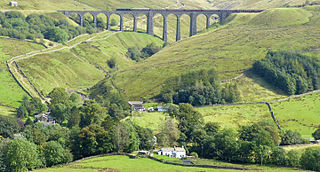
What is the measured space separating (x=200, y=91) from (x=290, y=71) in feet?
117

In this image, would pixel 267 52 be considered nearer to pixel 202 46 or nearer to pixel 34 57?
pixel 202 46

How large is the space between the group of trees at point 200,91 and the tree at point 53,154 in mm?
56256

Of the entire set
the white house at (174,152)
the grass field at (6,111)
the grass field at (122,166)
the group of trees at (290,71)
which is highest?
the group of trees at (290,71)

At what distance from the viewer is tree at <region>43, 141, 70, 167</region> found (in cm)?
7791

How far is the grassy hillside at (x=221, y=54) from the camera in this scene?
503 feet

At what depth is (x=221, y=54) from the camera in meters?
172

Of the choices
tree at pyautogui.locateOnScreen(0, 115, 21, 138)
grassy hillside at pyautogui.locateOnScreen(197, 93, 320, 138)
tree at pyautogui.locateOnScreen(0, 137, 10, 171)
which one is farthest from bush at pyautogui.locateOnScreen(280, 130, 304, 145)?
tree at pyautogui.locateOnScreen(0, 115, 21, 138)

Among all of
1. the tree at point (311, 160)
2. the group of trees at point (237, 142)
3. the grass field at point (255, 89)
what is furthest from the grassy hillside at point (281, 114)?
the tree at point (311, 160)

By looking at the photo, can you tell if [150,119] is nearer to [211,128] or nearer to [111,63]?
[211,128]

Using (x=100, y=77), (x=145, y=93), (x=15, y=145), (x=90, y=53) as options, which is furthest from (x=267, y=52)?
(x=15, y=145)

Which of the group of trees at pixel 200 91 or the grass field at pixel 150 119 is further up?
the group of trees at pixel 200 91

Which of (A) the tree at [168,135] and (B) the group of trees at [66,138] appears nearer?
(B) the group of trees at [66,138]

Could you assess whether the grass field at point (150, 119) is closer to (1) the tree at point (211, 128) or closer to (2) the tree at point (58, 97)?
(1) the tree at point (211, 128)

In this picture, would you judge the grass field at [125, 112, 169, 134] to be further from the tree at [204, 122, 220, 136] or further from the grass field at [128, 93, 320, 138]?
the tree at [204, 122, 220, 136]
